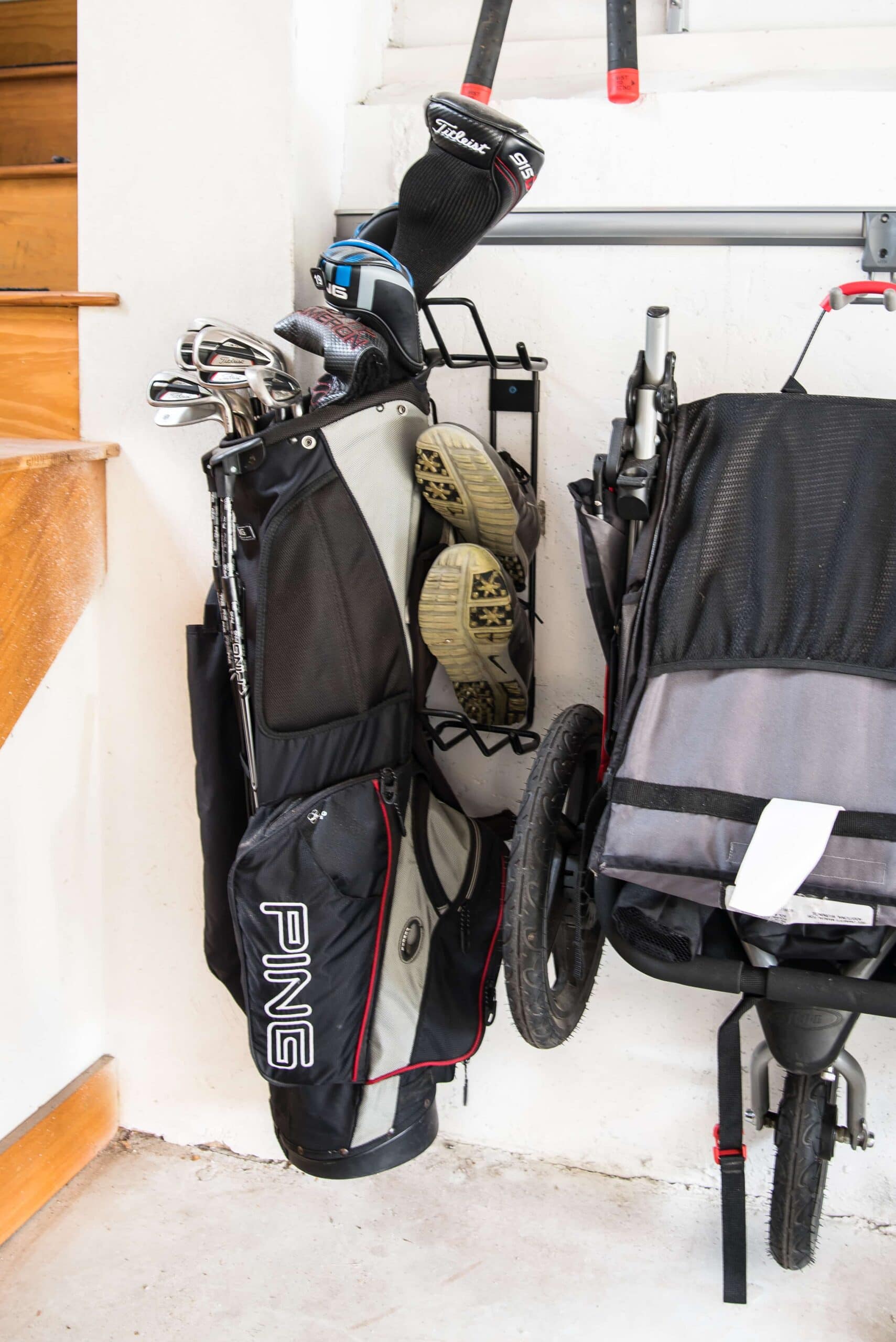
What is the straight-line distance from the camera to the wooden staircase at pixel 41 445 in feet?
4.35

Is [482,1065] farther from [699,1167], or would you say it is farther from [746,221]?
[746,221]

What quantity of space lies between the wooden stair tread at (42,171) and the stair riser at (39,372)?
290mm

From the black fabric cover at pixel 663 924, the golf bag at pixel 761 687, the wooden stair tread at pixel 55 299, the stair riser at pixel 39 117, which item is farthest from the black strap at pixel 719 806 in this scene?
the stair riser at pixel 39 117

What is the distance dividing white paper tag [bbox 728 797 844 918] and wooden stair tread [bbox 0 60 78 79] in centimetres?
193

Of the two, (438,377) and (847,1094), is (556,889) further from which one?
(438,377)

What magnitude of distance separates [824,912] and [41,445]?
1197mm

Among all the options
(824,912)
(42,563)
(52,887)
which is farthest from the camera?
(52,887)

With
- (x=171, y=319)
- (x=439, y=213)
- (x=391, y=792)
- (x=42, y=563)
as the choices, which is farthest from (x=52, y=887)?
(x=439, y=213)

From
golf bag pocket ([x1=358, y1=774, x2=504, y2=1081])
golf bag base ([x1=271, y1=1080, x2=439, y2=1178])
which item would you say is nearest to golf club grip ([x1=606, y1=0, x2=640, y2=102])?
golf bag pocket ([x1=358, y1=774, x2=504, y2=1081])

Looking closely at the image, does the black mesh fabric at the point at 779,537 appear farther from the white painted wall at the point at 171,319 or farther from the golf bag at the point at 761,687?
the white painted wall at the point at 171,319

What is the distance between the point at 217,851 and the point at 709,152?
1.14 m

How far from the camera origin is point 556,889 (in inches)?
49.3

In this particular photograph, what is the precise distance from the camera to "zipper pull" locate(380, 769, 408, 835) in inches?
49.1

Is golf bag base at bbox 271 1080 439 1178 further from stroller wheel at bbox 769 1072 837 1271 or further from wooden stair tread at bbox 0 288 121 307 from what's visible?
wooden stair tread at bbox 0 288 121 307
